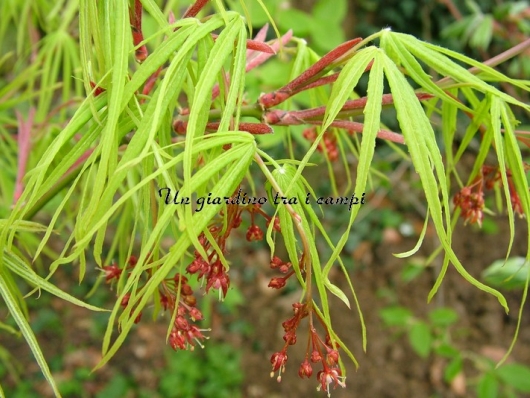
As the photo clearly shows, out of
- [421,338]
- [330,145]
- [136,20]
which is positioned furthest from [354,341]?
[136,20]

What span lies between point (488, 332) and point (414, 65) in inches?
92.1

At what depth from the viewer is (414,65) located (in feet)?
1.65

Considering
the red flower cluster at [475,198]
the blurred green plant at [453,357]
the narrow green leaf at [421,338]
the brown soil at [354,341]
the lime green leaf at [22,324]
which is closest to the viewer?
the lime green leaf at [22,324]

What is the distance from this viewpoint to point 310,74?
1.83 feet

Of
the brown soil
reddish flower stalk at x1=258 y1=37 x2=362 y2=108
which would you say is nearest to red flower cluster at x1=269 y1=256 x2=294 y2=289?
reddish flower stalk at x1=258 y1=37 x2=362 y2=108

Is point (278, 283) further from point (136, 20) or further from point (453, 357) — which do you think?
point (453, 357)

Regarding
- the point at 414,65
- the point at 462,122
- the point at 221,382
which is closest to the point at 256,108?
the point at 414,65

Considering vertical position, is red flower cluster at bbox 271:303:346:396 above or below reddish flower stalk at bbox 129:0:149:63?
below

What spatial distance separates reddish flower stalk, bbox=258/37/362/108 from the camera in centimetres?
53

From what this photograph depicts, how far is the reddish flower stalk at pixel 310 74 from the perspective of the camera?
0.53 meters

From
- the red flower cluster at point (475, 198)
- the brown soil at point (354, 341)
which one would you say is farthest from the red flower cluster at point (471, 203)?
the brown soil at point (354, 341)

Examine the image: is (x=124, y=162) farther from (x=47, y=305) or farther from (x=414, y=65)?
(x=47, y=305)

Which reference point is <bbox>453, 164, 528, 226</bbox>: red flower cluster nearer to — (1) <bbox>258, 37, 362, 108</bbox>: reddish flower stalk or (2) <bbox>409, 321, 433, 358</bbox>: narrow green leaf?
(1) <bbox>258, 37, 362, 108</bbox>: reddish flower stalk

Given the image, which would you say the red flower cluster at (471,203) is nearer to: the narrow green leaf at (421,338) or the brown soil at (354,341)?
the narrow green leaf at (421,338)
